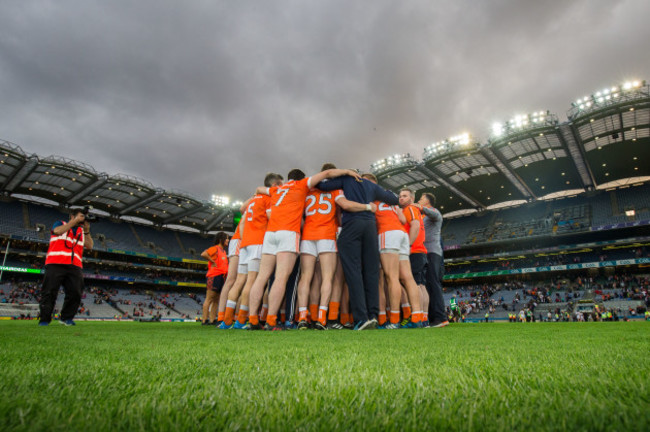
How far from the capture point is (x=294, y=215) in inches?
178

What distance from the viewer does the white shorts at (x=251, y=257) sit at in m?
4.92

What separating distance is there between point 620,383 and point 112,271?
4459 cm

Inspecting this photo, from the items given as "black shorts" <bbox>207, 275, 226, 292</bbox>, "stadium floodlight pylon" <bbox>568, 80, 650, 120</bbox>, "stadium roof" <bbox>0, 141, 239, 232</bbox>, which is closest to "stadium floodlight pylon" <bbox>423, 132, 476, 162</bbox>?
"stadium floodlight pylon" <bbox>568, 80, 650, 120</bbox>

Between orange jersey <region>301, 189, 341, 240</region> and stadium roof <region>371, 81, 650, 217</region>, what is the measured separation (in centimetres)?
2221

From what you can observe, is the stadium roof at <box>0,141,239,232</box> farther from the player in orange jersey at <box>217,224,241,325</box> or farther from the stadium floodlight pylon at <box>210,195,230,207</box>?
the player in orange jersey at <box>217,224,241,325</box>

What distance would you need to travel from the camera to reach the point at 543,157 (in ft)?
85.5

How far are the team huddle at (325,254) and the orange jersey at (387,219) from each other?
0.01 m

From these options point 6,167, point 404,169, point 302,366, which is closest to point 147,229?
point 6,167

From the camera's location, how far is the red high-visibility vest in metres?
5.11

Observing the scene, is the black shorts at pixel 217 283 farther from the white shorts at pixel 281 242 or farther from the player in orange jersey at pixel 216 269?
the white shorts at pixel 281 242

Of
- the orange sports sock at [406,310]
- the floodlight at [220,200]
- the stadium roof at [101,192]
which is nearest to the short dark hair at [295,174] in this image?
the orange sports sock at [406,310]

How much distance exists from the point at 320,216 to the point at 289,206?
44 centimetres

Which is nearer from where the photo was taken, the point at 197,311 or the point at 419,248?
the point at 419,248

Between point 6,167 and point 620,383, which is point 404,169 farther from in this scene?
point 6,167
